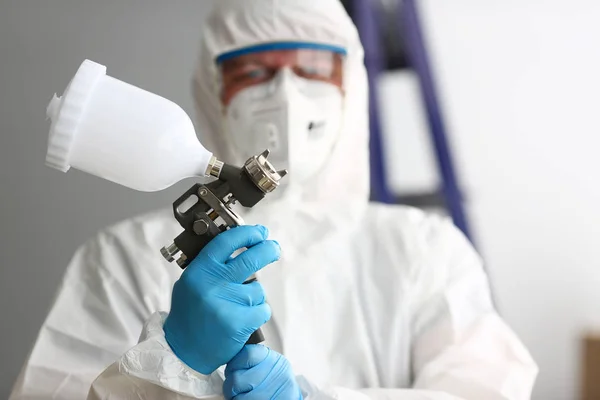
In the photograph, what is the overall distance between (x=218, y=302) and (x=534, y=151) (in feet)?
3.75

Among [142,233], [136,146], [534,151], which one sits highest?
[136,146]

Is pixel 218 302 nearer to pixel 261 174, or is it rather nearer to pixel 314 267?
pixel 261 174

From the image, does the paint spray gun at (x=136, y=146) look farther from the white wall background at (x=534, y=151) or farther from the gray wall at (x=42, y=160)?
the white wall background at (x=534, y=151)

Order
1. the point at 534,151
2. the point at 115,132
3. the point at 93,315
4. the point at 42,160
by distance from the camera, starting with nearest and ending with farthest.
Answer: the point at 115,132
the point at 93,315
the point at 42,160
the point at 534,151

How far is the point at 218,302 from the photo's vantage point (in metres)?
0.69

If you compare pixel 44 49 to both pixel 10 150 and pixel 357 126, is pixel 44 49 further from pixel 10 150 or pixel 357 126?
pixel 357 126

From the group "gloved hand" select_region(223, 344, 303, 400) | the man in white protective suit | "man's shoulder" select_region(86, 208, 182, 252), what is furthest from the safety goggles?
"gloved hand" select_region(223, 344, 303, 400)

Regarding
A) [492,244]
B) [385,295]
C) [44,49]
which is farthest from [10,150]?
[492,244]

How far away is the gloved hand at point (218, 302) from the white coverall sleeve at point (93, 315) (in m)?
0.26

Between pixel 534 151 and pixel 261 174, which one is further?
pixel 534 151

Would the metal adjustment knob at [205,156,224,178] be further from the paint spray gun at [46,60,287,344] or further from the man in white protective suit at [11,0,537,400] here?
the man in white protective suit at [11,0,537,400]

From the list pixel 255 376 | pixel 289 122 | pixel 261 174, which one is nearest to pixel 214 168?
pixel 261 174

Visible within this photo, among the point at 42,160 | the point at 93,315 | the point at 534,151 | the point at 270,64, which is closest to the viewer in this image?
the point at 93,315

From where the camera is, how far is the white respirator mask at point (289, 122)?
102cm
